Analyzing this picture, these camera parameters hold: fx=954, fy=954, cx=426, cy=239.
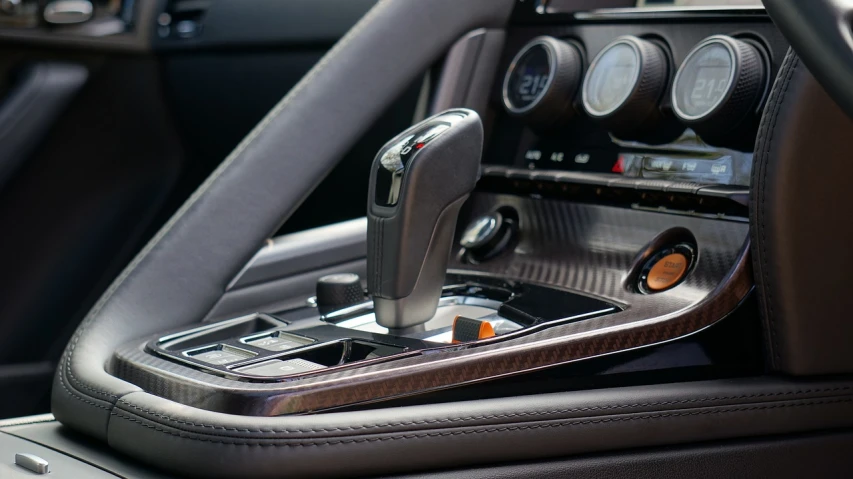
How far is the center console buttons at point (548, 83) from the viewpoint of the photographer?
1.04 metres

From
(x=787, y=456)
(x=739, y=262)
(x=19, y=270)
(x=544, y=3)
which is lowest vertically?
(x=19, y=270)

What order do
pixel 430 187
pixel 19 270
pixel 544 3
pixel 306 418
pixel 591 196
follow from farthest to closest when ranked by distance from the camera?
pixel 19 270 < pixel 544 3 < pixel 591 196 < pixel 430 187 < pixel 306 418

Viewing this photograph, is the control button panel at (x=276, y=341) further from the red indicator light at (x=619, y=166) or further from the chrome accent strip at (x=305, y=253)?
the red indicator light at (x=619, y=166)

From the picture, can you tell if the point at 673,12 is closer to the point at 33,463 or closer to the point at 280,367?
the point at 280,367

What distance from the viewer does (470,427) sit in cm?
70

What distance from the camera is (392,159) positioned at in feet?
2.54

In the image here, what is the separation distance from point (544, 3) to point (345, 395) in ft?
2.14

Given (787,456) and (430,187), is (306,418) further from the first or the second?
(787,456)

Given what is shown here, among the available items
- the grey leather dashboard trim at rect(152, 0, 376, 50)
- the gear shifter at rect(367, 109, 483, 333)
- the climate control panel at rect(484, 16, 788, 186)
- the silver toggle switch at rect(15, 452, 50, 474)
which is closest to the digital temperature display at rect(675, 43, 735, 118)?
the climate control panel at rect(484, 16, 788, 186)

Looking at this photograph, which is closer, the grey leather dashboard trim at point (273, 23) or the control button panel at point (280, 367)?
the control button panel at point (280, 367)

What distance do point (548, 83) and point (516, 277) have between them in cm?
22

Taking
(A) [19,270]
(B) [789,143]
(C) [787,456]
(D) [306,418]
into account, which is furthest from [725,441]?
(A) [19,270]

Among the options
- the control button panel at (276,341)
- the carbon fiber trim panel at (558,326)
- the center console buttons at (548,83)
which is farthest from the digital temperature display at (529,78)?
the control button panel at (276,341)

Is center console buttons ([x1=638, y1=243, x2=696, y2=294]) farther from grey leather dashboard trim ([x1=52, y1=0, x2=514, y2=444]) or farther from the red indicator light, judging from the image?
grey leather dashboard trim ([x1=52, y1=0, x2=514, y2=444])
